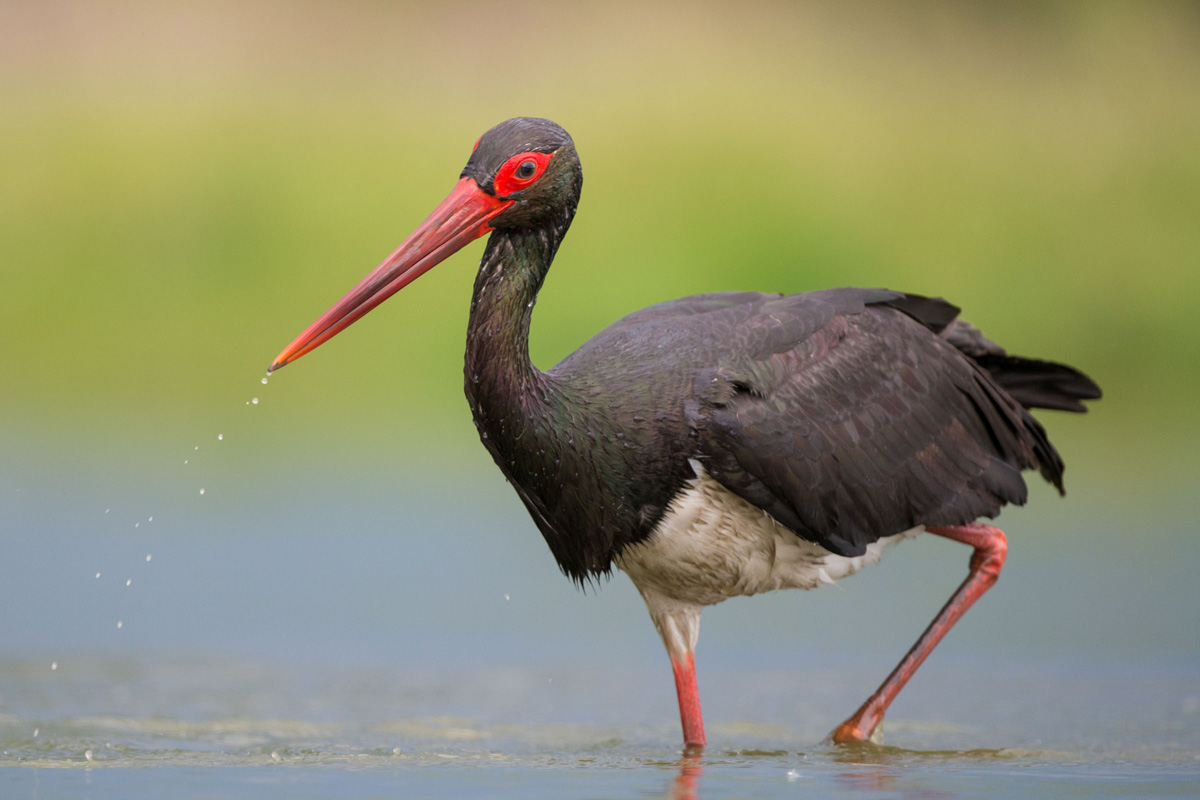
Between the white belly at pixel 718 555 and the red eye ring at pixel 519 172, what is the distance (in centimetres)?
90

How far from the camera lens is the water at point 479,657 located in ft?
15.3

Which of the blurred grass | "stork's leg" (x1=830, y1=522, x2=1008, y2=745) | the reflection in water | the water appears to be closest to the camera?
the reflection in water

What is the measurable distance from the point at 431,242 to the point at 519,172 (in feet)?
0.95

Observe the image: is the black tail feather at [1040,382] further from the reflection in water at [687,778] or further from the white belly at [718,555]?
the reflection in water at [687,778]

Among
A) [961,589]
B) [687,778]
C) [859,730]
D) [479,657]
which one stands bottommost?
[687,778]

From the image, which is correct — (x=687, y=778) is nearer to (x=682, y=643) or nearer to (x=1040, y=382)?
(x=682, y=643)

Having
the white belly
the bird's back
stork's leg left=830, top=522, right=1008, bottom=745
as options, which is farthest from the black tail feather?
the white belly

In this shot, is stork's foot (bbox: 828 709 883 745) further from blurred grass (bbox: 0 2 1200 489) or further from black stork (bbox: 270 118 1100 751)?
blurred grass (bbox: 0 2 1200 489)

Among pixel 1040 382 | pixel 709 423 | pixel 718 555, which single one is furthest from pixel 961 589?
pixel 709 423

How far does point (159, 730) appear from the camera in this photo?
18.1 ft

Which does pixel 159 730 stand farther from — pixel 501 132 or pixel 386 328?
pixel 386 328

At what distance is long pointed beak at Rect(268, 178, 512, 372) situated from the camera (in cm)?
493

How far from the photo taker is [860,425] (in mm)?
5605

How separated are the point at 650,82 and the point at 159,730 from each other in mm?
8481
